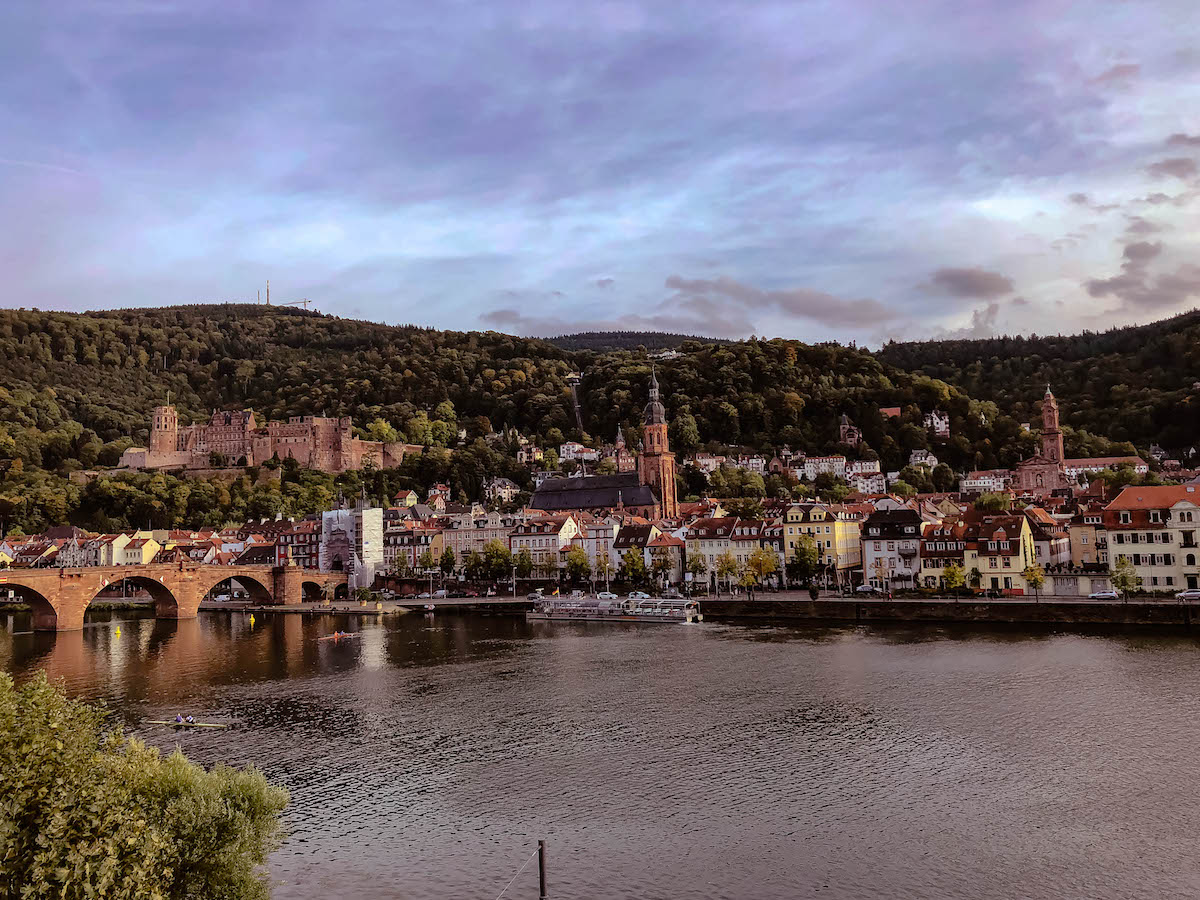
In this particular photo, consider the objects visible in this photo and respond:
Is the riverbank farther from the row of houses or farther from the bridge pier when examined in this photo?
the row of houses

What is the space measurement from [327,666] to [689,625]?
1876 cm

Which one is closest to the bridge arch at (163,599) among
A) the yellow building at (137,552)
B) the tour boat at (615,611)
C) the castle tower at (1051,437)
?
the yellow building at (137,552)

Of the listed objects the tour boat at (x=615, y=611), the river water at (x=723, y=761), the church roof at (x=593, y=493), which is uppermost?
the church roof at (x=593, y=493)

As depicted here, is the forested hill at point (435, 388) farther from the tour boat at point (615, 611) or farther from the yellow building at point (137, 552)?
the tour boat at point (615, 611)

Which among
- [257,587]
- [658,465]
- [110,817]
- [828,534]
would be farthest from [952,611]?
[658,465]

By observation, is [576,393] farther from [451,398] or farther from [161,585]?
A: [161,585]

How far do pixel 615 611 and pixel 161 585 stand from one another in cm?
2868

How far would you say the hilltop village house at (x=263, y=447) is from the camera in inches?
4473

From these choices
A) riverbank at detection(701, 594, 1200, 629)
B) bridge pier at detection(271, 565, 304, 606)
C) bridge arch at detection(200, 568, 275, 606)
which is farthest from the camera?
bridge pier at detection(271, 565, 304, 606)

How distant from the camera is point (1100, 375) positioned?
125688mm

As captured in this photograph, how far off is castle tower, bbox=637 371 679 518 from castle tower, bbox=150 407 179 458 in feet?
192

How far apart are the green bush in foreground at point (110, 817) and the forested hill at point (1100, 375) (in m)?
116

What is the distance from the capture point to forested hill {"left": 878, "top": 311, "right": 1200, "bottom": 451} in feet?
364

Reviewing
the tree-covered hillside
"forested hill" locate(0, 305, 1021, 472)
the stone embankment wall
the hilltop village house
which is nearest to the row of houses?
the tree-covered hillside
